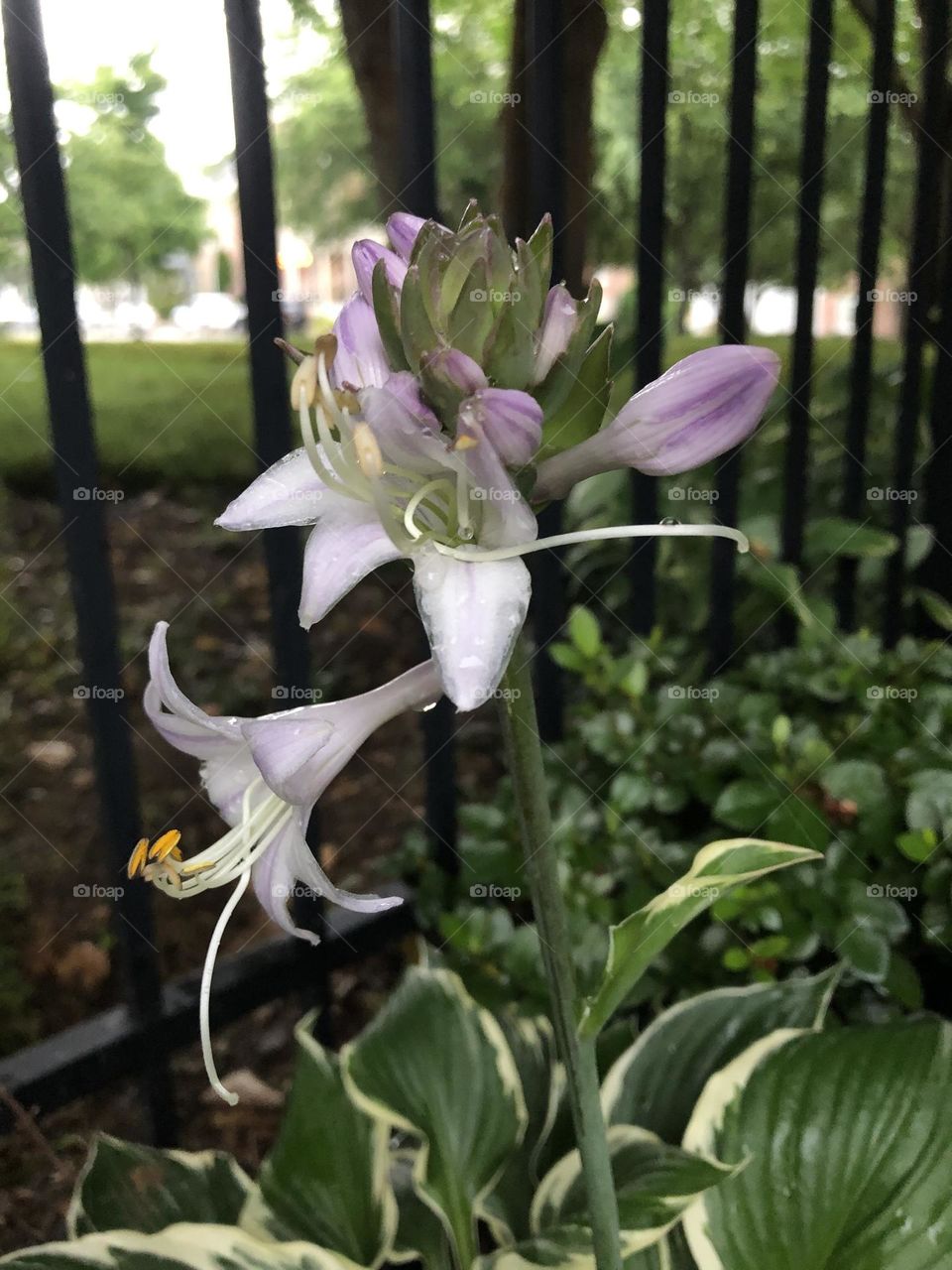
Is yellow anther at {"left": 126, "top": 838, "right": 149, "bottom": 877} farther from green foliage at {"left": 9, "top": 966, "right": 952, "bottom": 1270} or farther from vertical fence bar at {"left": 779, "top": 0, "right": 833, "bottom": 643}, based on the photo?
vertical fence bar at {"left": 779, "top": 0, "right": 833, "bottom": 643}

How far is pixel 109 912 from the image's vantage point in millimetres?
1913

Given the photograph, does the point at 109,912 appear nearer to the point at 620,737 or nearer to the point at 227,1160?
the point at 227,1160

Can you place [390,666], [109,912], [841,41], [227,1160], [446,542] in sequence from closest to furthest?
[446,542]
[227,1160]
[109,912]
[390,666]
[841,41]

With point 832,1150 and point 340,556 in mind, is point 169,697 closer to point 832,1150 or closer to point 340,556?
point 340,556

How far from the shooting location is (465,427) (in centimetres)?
57

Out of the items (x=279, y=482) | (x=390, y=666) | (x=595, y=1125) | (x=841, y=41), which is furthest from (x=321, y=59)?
(x=595, y=1125)

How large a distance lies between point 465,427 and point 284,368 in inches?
28.0

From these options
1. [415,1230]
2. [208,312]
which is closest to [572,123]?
[415,1230]

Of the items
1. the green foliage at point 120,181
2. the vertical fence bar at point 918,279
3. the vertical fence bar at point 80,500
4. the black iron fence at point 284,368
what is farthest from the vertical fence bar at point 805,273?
the green foliage at point 120,181

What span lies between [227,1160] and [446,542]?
86cm

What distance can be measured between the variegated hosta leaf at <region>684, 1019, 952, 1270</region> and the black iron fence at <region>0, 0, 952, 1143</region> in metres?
0.62

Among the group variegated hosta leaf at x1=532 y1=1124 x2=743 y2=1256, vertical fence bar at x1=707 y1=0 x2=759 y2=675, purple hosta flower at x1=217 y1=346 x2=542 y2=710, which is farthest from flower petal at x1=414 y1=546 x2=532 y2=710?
vertical fence bar at x1=707 y1=0 x2=759 y2=675

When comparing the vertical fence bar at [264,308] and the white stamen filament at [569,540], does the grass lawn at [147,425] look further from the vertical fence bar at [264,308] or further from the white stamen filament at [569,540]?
the white stamen filament at [569,540]

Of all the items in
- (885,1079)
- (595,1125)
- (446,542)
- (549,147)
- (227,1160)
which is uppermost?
(549,147)
